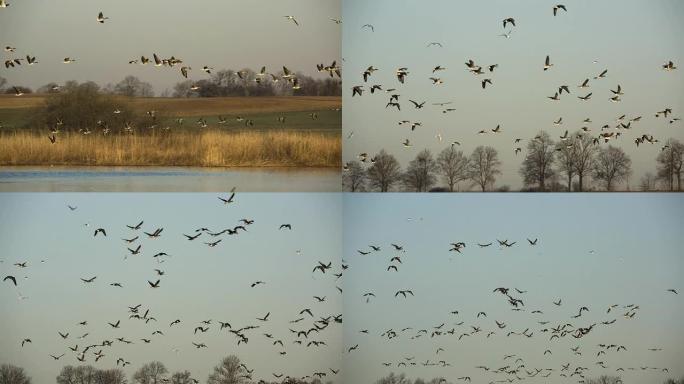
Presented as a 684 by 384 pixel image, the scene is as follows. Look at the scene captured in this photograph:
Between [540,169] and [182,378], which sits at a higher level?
[540,169]

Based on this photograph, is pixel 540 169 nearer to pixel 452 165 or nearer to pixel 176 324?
pixel 452 165

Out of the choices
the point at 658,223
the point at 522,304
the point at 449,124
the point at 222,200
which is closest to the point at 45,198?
the point at 222,200

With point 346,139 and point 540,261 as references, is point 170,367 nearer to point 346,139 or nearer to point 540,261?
point 346,139

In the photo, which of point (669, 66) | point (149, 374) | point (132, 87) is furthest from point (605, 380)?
point (132, 87)

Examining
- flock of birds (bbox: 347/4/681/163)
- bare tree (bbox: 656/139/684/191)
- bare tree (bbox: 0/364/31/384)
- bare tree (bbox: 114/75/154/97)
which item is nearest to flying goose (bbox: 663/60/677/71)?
flock of birds (bbox: 347/4/681/163)

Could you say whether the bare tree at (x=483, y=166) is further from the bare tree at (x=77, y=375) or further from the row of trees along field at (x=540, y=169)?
the bare tree at (x=77, y=375)

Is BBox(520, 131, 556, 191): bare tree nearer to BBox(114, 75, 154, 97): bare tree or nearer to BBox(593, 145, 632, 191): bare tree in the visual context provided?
BBox(593, 145, 632, 191): bare tree
